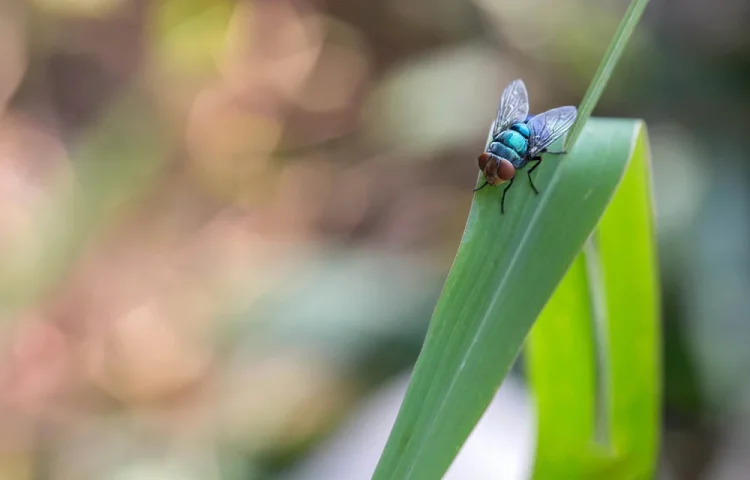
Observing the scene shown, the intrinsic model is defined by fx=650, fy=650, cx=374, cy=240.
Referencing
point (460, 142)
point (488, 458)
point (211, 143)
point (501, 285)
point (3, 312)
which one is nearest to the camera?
point (501, 285)

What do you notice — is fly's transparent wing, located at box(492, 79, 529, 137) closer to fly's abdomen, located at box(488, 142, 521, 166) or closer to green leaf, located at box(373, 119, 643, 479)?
fly's abdomen, located at box(488, 142, 521, 166)

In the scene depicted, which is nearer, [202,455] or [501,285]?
[501,285]

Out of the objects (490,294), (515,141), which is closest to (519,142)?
(515,141)

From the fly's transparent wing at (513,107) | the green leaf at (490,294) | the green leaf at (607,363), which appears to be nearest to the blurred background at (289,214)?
the green leaf at (607,363)

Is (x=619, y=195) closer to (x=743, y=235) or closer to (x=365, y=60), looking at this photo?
(x=743, y=235)

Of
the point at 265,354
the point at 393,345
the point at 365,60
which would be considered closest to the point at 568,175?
the point at 393,345

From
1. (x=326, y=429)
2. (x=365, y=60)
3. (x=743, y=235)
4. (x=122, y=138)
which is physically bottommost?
(x=326, y=429)

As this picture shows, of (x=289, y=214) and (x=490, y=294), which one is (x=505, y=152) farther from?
(x=289, y=214)

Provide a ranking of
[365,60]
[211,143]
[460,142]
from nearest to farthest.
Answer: [460,142], [211,143], [365,60]
